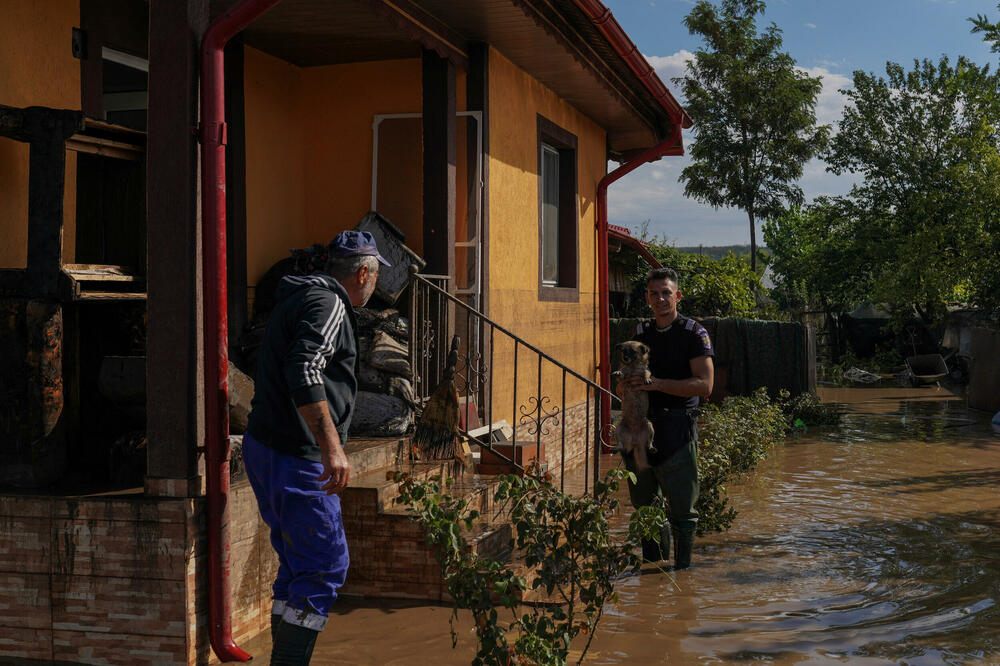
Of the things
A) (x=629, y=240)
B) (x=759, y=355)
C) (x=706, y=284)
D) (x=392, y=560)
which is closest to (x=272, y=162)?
(x=392, y=560)

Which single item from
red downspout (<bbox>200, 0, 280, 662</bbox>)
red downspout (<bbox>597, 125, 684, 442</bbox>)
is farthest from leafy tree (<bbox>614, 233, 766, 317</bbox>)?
red downspout (<bbox>200, 0, 280, 662</bbox>)

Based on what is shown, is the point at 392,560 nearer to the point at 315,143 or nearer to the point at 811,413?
the point at 315,143

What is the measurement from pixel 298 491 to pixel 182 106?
1.84 metres

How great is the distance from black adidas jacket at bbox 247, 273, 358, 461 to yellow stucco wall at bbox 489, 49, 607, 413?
13.6 feet

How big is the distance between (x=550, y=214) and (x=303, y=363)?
6974mm

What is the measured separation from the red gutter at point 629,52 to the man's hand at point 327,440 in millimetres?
4478

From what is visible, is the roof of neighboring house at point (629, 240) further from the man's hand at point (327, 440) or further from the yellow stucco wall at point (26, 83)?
the man's hand at point (327, 440)

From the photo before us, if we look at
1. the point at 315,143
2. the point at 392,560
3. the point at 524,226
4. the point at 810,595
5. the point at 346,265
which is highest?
the point at 315,143

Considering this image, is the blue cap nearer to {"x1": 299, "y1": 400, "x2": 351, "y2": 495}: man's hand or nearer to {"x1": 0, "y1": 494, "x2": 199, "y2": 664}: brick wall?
{"x1": 299, "y1": 400, "x2": 351, "y2": 495}: man's hand

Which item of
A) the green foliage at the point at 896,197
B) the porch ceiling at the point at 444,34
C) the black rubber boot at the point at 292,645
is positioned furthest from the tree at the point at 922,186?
the black rubber boot at the point at 292,645

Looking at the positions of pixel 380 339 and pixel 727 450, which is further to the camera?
pixel 727 450

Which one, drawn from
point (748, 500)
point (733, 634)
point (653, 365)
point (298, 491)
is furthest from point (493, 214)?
point (298, 491)

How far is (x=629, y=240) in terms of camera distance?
49.0 ft

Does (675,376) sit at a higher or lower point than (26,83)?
lower
